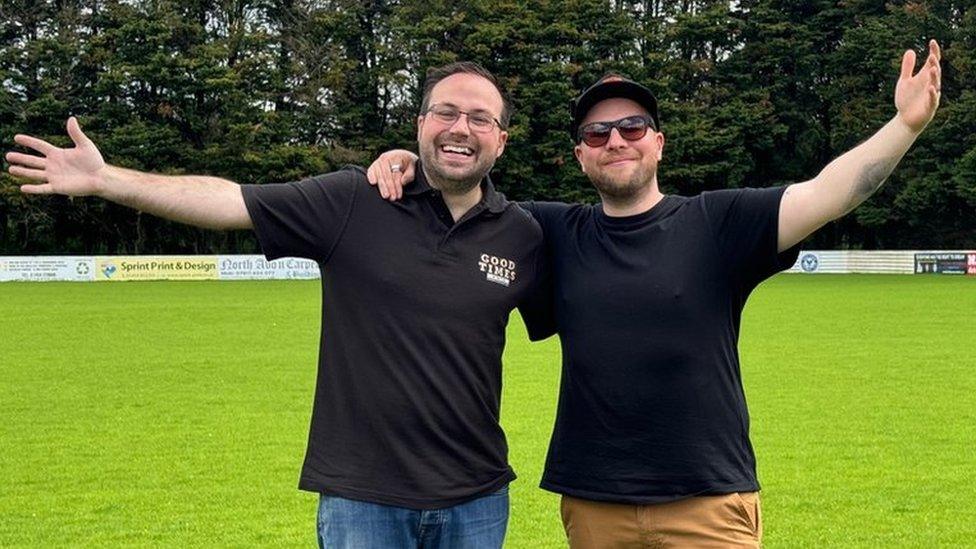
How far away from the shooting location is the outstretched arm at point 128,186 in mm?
3842

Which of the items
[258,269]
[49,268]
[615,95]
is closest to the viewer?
[615,95]

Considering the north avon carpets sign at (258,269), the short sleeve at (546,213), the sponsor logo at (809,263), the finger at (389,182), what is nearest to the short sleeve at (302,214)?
the finger at (389,182)

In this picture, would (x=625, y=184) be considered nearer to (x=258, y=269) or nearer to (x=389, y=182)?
(x=389, y=182)

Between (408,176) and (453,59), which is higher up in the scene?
(453,59)

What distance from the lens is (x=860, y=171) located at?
4.04 meters

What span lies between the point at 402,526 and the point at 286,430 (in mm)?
8226

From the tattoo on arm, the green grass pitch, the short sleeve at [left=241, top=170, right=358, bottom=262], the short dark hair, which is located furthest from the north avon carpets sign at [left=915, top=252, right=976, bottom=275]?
the short sleeve at [left=241, top=170, right=358, bottom=262]

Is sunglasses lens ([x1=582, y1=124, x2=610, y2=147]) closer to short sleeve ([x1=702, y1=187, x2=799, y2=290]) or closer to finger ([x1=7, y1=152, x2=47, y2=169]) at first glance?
short sleeve ([x1=702, y1=187, x2=799, y2=290])

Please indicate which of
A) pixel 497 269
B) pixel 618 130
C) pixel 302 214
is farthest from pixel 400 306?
pixel 618 130

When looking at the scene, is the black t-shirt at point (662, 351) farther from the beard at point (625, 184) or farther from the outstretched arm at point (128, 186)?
the outstretched arm at point (128, 186)

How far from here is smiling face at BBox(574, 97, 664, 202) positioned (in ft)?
13.9

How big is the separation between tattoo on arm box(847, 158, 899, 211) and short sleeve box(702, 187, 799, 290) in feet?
0.83

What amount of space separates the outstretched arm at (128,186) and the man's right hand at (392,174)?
0.46 m

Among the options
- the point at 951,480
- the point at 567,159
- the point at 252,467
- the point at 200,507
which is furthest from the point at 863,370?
the point at 567,159
